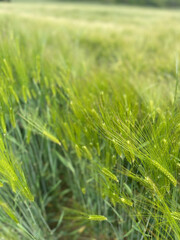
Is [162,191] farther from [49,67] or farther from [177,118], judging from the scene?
[49,67]

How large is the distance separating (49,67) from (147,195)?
65 centimetres

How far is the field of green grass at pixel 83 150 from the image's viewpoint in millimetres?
510

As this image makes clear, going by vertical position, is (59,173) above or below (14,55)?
below

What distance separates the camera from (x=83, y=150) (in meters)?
0.65

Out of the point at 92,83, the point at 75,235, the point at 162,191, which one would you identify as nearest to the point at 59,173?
the point at 75,235

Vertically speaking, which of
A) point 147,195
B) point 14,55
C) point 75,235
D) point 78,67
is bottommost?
point 75,235

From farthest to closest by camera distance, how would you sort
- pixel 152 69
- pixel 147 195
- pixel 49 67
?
pixel 152 69 < pixel 49 67 < pixel 147 195

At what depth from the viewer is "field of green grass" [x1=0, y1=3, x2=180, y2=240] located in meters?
0.51

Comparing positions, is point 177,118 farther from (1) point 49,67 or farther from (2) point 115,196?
(1) point 49,67

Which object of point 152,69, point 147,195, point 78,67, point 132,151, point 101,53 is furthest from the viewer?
point 101,53

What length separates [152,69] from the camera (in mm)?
1495

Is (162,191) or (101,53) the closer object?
(162,191)

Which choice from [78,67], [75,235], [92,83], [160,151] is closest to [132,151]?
[160,151]

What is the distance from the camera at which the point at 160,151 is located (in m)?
0.49
